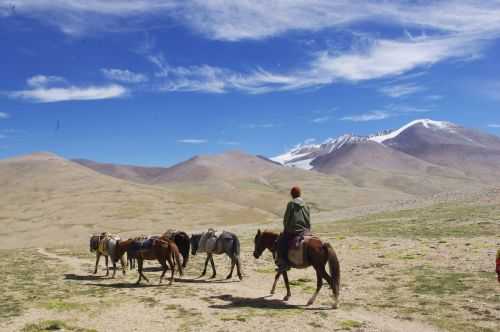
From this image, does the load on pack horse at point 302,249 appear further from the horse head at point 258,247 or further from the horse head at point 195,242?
the horse head at point 195,242

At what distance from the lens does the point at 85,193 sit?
102188 mm

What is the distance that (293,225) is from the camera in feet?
49.0

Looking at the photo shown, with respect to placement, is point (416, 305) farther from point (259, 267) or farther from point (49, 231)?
point (49, 231)

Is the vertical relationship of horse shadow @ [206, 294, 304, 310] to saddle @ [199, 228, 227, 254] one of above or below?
below

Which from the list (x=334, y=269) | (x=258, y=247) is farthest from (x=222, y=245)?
(x=334, y=269)

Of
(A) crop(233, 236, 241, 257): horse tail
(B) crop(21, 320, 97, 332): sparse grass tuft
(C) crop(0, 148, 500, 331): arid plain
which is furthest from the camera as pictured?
(A) crop(233, 236, 241, 257): horse tail

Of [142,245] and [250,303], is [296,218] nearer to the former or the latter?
[250,303]

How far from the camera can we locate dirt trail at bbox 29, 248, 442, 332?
479 inches

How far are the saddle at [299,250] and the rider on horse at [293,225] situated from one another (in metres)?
0.12

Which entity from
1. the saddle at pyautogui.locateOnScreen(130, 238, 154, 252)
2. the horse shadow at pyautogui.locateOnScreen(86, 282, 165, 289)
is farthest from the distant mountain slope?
the saddle at pyautogui.locateOnScreen(130, 238, 154, 252)

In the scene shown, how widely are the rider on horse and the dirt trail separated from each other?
1.36 m

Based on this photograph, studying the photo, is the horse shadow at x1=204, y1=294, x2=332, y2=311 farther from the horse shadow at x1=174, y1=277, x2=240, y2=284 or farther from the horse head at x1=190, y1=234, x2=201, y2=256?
the horse head at x1=190, y1=234, x2=201, y2=256

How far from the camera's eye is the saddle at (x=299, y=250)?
47.7 ft

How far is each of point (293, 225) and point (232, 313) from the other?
3.24 metres
